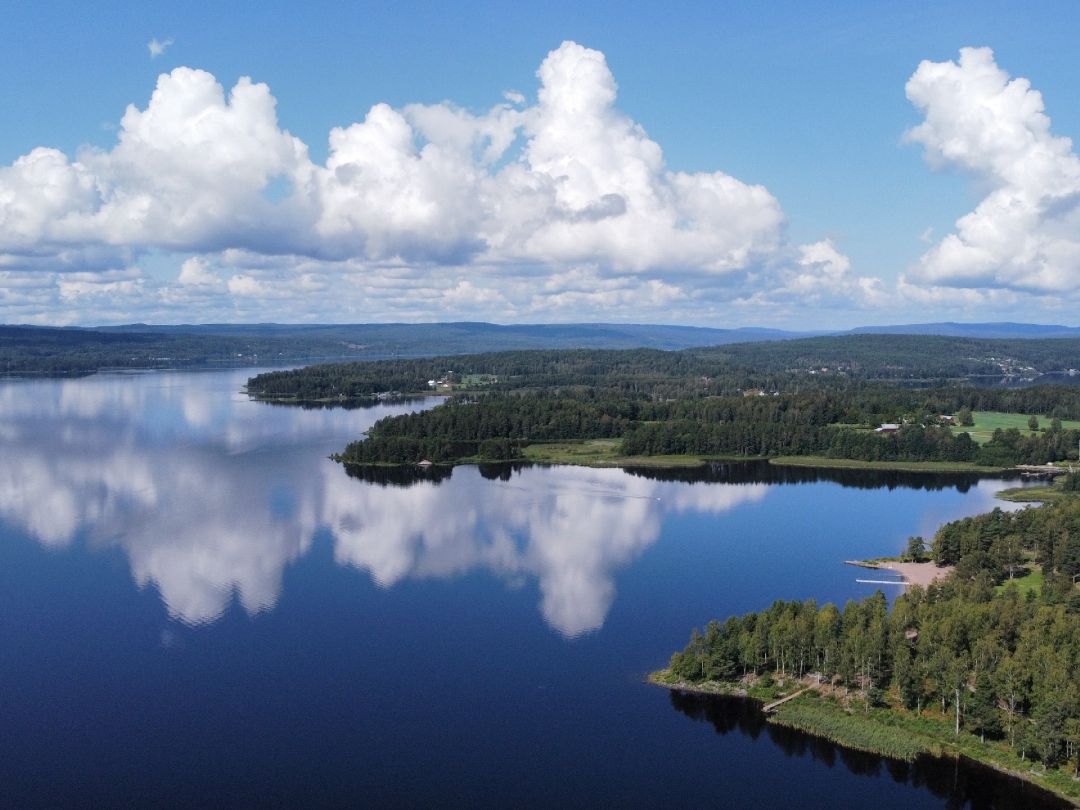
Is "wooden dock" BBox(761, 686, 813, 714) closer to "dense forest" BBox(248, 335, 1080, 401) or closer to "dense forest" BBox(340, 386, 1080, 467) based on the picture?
"dense forest" BBox(340, 386, 1080, 467)

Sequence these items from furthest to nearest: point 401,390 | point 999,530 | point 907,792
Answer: point 401,390 < point 999,530 < point 907,792

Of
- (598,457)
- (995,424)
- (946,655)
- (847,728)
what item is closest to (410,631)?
(847,728)

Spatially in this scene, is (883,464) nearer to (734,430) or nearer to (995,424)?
(734,430)

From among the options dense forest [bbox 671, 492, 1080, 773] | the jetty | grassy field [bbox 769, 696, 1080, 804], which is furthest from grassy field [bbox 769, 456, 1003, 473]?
grassy field [bbox 769, 696, 1080, 804]

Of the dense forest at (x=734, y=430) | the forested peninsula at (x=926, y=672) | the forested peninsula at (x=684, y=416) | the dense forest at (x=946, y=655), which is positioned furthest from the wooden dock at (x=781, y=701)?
the dense forest at (x=734, y=430)

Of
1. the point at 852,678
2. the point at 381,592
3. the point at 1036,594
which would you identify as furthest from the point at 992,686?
the point at 381,592

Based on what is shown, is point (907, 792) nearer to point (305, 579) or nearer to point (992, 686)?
point (992, 686)
